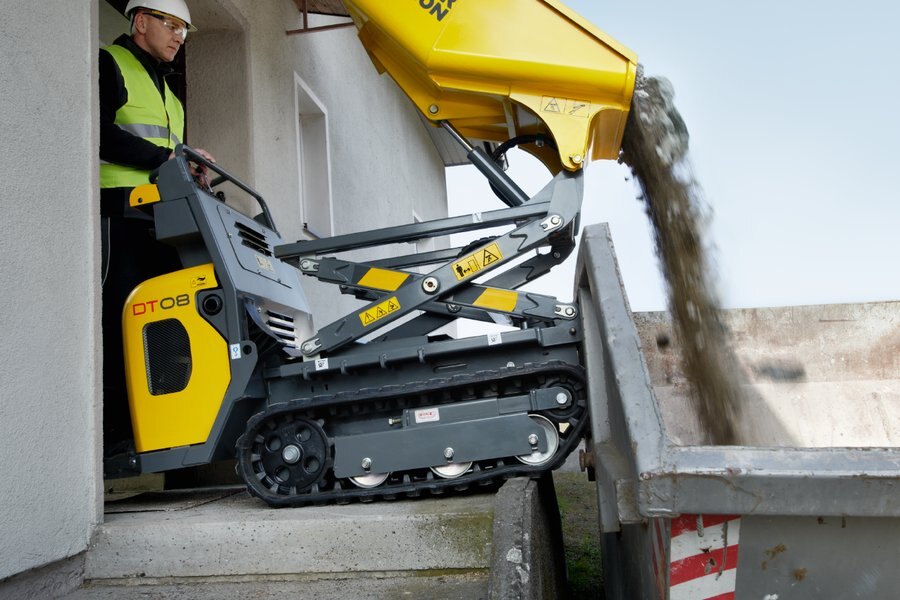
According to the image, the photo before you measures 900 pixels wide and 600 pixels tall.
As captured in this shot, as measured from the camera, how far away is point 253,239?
391cm

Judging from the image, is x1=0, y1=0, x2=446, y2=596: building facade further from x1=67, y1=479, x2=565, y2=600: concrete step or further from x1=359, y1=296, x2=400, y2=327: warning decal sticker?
x1=359, y1=296, x2=400, y2=327: warning decal sticker

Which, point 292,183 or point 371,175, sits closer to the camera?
point 292,183

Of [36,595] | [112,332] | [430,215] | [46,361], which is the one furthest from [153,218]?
[430,215]

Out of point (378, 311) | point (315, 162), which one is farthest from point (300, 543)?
point (315, 162)

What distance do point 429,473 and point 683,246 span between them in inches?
56.9

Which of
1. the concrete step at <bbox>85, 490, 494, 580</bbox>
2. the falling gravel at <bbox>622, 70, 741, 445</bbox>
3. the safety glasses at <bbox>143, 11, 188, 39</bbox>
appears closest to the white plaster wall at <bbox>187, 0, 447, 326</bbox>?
the safety glasses at <bbox>143, 11, 188, 39</bbox>

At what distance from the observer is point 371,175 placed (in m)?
9.46

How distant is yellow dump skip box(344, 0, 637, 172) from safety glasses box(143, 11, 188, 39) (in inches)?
36.4

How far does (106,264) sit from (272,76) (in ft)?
9.34

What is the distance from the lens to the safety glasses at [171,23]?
157 inches

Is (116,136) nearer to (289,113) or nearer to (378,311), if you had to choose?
(378,311)

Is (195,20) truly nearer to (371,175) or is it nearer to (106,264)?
(106,264)

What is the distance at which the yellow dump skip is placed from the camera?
362 centimetres

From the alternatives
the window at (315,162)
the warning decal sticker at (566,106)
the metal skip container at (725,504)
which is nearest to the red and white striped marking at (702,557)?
the metal skip container at (725,504)
